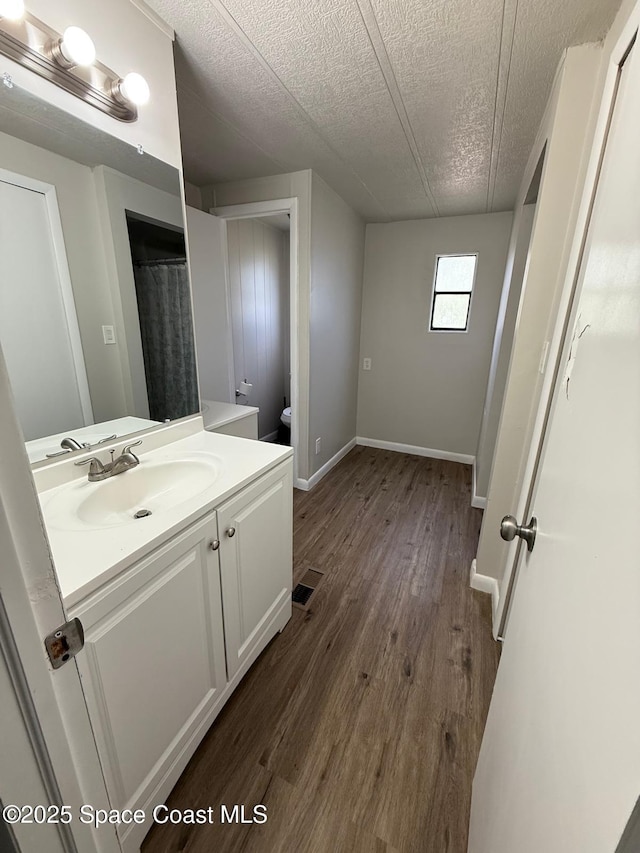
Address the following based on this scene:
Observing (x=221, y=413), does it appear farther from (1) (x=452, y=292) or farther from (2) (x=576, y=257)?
(1) (x=452, y=292)

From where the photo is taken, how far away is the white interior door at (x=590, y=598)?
338mm

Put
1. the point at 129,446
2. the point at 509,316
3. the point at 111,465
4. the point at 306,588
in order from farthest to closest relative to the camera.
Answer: the point at 509,316, the point at 306,588, the point at 129,446, the point at 111,465

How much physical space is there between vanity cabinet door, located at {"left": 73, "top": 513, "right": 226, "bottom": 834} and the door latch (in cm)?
26

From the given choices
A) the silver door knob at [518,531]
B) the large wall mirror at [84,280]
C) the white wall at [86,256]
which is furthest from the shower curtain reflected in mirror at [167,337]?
the silver door knob at [518,531]

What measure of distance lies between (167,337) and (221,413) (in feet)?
1.90

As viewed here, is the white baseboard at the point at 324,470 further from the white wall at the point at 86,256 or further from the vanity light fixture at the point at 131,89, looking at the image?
the vanity light fixture at the point at 131,89

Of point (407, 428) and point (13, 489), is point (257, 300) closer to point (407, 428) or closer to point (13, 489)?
point (407, 428)

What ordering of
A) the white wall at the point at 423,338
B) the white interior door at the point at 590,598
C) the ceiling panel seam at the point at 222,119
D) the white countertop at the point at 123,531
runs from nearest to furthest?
the white interior door at the point at 590,598 → the white countertop at the point at 123,531 → the ceiling panel seam at the point at 222,119 → the white wall at the point at 423,338

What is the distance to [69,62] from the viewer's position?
99 cm

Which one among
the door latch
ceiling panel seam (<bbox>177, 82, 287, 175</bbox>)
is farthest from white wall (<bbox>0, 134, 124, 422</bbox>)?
the door latch

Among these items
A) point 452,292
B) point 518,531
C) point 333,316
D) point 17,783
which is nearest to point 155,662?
point 17,783

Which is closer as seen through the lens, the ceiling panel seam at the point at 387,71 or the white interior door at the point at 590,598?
the white interior door at the point at 590,598

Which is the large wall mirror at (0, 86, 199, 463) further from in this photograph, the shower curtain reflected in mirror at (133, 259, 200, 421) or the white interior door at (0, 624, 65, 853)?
the white interior door at (0, 624, 65, 853)

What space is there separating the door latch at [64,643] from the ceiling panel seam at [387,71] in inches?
72.5
